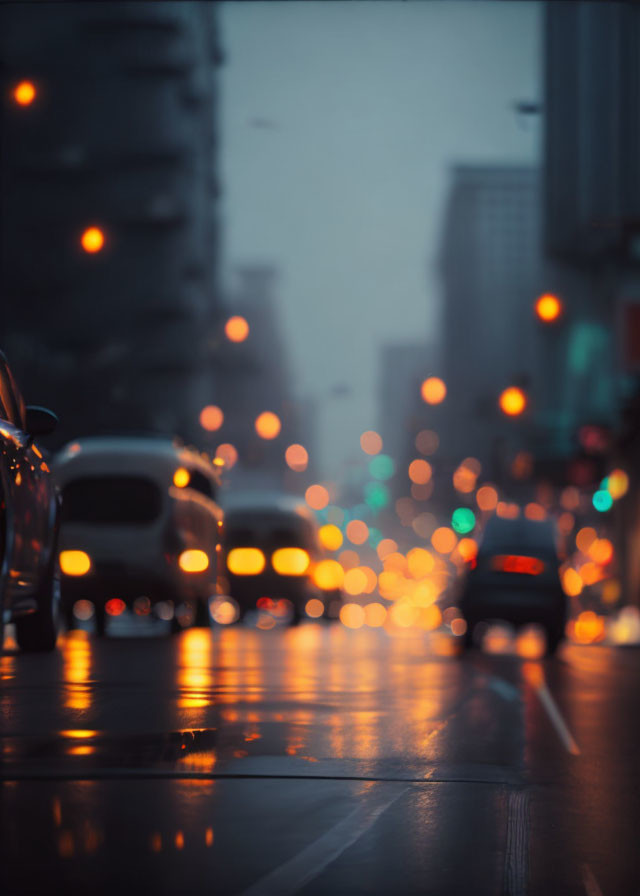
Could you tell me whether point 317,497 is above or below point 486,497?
below

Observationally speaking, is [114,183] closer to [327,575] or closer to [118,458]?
[327,575]

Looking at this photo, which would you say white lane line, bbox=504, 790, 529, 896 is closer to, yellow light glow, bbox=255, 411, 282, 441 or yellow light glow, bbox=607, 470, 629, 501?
yellow light glow, bbox=255, 411, 282, 441

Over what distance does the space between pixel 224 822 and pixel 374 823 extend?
0.66m

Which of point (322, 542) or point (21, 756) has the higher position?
point (322, 542)

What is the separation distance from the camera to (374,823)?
7805mm

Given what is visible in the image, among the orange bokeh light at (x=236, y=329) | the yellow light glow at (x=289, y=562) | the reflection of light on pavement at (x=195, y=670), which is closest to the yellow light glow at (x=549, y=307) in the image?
the yellow light glow at (x=289, y=562)

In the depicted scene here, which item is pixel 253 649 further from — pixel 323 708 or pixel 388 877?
pixel 388 877

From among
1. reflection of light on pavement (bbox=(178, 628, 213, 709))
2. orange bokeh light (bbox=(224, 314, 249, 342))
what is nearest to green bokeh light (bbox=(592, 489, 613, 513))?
orange bokeh light (bbox=(224, 314, 249, 342))

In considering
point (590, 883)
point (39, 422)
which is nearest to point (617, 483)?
point (39, 422)

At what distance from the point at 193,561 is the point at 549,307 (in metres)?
13.6

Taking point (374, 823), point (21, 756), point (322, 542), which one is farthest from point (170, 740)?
point (322, 542)

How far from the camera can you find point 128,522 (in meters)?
22.8

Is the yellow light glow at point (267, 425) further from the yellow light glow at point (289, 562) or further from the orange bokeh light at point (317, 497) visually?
the orange bokeh light at point (317, 497)

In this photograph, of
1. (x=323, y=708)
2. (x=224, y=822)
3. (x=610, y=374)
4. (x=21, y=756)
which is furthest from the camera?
(x=610, y=374)
